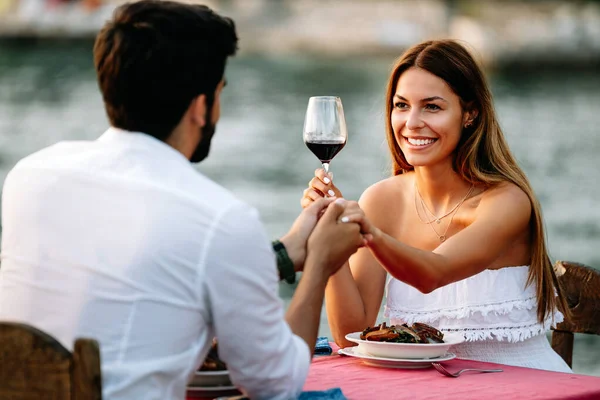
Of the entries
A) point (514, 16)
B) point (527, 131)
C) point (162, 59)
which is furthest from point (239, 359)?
point (514, 16)

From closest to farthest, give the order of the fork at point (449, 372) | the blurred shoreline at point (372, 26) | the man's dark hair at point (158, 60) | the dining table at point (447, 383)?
the man's dark hair at point (158, 60) < the dining table at point (447, 383) < the fork at point (449, 372) < the blurred shoreline at point (372, 26)

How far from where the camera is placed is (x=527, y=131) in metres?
19.4

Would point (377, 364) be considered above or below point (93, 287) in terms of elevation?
below

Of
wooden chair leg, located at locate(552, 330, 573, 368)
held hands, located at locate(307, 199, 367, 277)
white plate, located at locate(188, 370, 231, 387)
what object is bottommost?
wooden chair leg, located at locate(552, 330, 573, 368)

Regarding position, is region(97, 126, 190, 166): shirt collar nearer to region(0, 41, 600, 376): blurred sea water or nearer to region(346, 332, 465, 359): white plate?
Result: region(346, 332, 465, 359): white plate

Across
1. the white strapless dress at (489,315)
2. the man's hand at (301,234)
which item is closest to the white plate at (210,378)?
the man's hand at (301,234)

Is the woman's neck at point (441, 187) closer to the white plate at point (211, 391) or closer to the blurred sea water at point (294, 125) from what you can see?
the white plate at point (211, 391)

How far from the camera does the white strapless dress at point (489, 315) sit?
288 cm

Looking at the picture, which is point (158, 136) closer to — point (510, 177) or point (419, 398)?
point (419, 398)

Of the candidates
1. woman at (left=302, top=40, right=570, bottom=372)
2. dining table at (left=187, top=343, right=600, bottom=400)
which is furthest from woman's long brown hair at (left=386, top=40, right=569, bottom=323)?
dining table at (left=187, top=343, right=600, bottom=400)

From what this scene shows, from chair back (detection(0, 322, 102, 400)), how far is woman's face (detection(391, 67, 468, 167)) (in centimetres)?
176

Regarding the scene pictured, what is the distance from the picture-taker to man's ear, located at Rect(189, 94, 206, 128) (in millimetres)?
1853

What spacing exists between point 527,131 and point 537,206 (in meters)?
16.9

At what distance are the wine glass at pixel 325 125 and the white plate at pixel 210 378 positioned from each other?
0.85 metres
